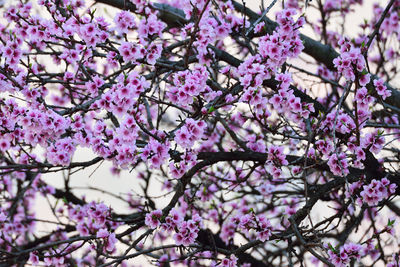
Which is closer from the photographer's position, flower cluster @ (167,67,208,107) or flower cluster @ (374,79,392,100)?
flower cluster @ (167,67,208,107)

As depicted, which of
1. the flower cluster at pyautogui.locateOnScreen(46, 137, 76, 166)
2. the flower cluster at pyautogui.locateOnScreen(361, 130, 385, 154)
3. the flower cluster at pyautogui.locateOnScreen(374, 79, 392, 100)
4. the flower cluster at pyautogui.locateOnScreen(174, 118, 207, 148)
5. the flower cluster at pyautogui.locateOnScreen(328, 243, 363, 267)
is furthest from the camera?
the flower cluster at pyautogui.locateOnScreen(374, 79, 392, 100)

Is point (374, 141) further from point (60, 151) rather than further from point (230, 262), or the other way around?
point (60, 151)

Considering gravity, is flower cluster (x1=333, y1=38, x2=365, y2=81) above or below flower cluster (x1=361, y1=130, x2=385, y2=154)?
above

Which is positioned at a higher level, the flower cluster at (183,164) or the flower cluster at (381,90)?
the flower cluster at (381,90)

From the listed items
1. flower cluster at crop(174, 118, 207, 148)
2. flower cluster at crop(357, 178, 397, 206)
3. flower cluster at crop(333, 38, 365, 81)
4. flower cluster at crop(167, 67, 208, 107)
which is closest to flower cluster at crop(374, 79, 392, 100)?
flower cluster at crop(333, 38, 365, 81)

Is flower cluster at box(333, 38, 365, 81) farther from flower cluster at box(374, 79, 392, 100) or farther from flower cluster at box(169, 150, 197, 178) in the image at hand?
flower cluster at box(169, 150, 197, 178)

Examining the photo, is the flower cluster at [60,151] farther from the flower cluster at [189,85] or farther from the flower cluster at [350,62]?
the flower cluster at [350,62]

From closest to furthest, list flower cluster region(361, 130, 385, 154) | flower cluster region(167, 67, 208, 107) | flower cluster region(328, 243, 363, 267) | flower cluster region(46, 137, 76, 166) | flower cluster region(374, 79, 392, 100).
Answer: flower cluster region(167, 67, 208, 107), flower cluster region(328, 243, 363, 267), flower cluster region(46, 137, 76, 166), flower cluster region(361, 130, 385, 154), flower cluster region(374, 79, 392, 100)

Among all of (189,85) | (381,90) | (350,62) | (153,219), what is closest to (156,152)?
(189,85)

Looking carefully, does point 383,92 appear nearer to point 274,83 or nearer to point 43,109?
point 274,83

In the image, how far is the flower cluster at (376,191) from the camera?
4.08 meters

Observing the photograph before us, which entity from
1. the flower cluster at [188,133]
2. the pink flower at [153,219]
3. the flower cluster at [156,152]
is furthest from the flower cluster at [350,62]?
the pink flower at [153,219]

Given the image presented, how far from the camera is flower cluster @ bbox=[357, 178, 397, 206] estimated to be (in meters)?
4.08

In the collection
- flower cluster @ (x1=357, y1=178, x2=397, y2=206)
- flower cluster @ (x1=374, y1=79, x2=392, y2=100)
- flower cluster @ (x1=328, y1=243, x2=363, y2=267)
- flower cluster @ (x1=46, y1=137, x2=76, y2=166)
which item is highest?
flower cluster @ (x1=374, y1=79, x2=392, y2=100)
